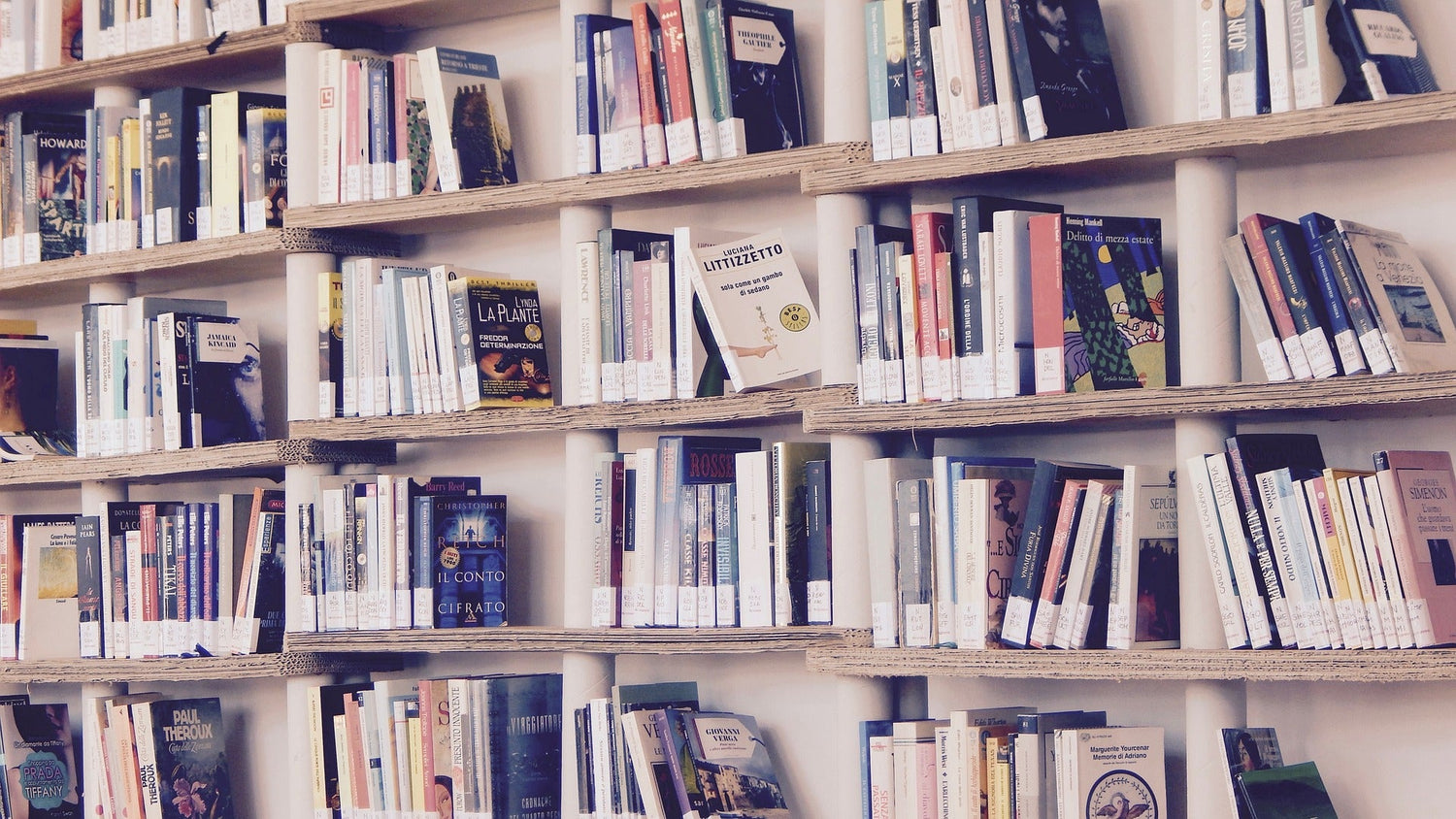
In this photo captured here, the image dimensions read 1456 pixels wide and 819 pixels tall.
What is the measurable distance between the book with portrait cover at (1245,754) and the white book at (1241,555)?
0.16m

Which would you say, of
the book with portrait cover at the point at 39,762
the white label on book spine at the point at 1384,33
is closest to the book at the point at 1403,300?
the white label on book spine at the point at 1384,33

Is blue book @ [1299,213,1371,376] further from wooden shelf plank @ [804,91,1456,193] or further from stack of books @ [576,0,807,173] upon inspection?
stack of books @ [576,0,807,173]

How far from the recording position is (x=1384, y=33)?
7.59ft

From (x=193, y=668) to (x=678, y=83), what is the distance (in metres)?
1.49

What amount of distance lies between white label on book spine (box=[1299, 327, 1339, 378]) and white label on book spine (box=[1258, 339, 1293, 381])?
4cm

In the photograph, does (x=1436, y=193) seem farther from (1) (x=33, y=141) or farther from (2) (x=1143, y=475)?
(1) (x=33, y=141)

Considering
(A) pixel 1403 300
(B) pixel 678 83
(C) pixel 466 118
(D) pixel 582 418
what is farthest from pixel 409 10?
(A) pixel 1403 300

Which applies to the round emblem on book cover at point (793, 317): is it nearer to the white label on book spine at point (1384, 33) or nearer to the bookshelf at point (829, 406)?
the bookshelf at point (829, 406)

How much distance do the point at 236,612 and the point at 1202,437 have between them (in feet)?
6.22

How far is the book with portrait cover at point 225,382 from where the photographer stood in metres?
3.29

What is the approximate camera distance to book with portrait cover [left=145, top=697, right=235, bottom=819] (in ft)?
10.8

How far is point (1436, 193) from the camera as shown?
7.98ft

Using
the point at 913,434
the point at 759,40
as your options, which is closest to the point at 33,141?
the point at 759,40

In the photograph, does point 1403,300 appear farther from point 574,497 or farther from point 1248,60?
point 574,497
